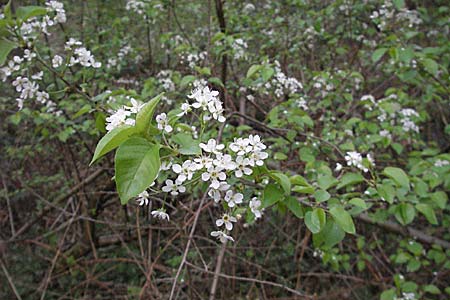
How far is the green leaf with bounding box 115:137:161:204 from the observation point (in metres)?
1.04

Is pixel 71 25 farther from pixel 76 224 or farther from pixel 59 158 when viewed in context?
pixel 76 224

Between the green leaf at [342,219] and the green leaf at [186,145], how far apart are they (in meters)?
0.62

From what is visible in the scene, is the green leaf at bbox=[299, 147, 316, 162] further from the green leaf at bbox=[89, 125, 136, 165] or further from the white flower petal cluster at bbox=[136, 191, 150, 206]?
the green leaf at bbox=[89, 125, 136, 165]

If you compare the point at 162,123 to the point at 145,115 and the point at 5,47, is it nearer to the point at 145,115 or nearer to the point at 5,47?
the point at 145,115

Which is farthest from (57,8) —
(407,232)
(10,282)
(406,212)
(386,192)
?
(407,232)

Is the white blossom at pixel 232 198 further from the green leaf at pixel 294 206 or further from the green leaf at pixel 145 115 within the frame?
the green leaf at pixel 145 115

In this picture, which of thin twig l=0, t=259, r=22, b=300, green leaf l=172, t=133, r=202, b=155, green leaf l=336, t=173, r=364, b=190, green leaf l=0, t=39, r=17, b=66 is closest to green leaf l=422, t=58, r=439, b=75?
green leaf l=336, t=173, r=364, b=190

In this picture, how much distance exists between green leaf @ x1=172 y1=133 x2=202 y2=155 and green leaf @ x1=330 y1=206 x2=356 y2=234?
0.62m

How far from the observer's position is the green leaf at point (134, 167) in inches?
40.8

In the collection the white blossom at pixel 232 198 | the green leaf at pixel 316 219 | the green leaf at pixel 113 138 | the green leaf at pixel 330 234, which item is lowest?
the green leaf at pixel 330 234

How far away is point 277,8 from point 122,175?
4.03 metres

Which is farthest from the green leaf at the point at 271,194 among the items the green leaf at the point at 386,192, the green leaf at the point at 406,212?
the green leaf at the point at 406,212

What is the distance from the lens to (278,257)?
427 cm

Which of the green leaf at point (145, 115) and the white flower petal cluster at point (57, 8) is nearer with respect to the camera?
the green leaf at point (145, 115)
